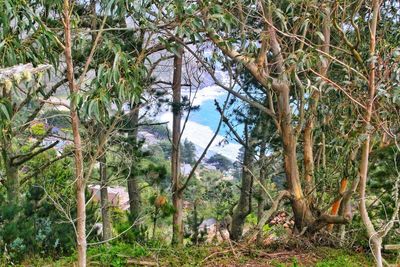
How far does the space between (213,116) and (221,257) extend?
285 cm

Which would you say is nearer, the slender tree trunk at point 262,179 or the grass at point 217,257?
the grass at point 217,257

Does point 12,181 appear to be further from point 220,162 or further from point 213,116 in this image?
point 220,162

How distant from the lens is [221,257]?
3.41 meters

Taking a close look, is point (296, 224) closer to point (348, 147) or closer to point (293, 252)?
point (293, 252)

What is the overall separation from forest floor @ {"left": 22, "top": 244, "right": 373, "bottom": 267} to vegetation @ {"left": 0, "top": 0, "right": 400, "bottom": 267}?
16 mm

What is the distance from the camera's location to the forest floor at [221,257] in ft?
10.7

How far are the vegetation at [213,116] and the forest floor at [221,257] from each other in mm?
16

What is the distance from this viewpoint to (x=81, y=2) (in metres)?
3.74

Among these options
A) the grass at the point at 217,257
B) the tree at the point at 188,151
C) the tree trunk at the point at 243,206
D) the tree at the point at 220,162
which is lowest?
the grass at the point at 217,257

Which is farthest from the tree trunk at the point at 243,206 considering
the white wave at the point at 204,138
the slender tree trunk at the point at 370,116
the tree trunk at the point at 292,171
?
the slender tree trunk at the point at 370,116

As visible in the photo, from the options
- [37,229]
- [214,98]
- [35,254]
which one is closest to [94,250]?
[35,254]

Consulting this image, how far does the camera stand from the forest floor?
10.7ft

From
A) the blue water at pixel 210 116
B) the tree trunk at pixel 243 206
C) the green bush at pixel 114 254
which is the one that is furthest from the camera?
the tree trunk at pixel 243 206

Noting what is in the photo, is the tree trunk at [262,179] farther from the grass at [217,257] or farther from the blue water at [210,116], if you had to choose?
the grass at [217,257]
